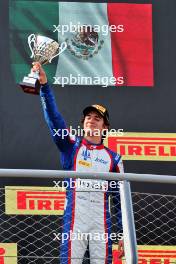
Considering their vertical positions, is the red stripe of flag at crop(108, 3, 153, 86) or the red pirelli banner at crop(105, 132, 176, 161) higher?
the red stripe of flag at crop(108, 3, 153, 86)

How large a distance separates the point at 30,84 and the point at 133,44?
1.40 metres

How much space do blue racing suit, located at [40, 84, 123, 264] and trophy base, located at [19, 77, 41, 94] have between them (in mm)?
62

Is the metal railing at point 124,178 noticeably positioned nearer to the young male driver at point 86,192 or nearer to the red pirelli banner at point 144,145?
the young male driver at point 86,192

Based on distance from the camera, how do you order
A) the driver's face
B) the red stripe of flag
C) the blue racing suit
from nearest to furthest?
the blue racing suit
the driver's face
the red stripe of flag

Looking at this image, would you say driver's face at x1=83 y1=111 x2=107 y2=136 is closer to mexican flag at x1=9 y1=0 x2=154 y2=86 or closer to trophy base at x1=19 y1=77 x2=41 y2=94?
trophy base at x1=19 y1=77 x2=41 y2=94

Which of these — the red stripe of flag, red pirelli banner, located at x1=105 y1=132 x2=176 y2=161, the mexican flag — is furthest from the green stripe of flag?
red pirelli banner, located at x1=105 y1=132 x2=176 y2=161

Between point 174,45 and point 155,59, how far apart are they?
0.52 feet

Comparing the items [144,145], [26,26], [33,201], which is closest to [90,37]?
[26,26]

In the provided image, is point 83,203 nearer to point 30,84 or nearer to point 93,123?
point 93,123

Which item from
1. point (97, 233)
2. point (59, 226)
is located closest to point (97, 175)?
point (97, 233)

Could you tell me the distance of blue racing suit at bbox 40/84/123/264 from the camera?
11.4ft

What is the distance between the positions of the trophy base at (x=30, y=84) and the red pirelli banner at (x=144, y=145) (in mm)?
1162

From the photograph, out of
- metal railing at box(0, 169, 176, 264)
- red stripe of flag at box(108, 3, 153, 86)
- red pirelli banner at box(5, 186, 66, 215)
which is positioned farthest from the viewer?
red stripe of flag at box(108, 3, 153, 86)

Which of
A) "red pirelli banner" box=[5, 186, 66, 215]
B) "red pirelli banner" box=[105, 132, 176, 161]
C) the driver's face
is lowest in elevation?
"red pirelli banner" box=[5, 186, 66, 215]
